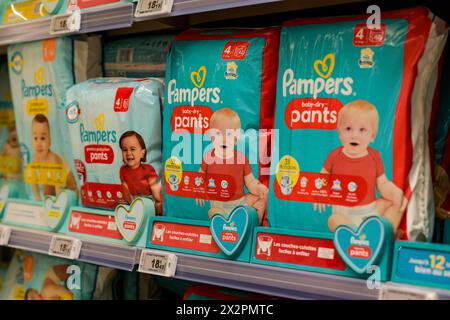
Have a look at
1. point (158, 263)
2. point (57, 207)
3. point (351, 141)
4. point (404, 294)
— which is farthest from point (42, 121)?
point (404, 294)

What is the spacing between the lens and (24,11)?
1.67 m

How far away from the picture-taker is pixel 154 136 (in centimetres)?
140

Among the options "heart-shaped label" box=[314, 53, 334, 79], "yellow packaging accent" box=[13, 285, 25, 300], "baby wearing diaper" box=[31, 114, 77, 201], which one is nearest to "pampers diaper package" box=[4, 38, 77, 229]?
"baby wearing diaper" box=[31, 114, 77, 201]

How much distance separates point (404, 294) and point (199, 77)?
67cm

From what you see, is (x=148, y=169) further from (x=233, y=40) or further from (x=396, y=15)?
(x=396, y=15)

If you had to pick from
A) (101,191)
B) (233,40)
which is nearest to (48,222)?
(101,191)

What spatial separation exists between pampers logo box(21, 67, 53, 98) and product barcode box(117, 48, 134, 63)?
0.22m

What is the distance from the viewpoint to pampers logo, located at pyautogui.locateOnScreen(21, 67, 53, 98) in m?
1.63

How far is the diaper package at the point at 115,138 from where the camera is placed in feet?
4.58

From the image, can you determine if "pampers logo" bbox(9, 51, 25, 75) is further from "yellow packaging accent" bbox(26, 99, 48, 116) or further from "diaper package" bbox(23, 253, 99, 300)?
"diaper package" bbox(23, 253, 99, 300)

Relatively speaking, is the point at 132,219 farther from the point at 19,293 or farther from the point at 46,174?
the point at 19,293

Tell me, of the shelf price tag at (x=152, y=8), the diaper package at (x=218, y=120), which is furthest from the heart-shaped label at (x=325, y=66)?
the shelf price tag at (x=152, y=8)

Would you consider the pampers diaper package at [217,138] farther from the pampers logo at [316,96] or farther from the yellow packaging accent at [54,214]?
the yellow packaging accent at [54,214]
